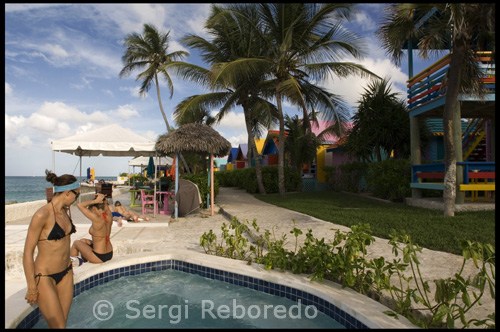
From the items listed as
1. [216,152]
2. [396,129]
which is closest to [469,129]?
[396,129]

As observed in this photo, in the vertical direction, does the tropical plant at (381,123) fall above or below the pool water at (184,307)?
above

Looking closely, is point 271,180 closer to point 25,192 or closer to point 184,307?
point 184,307

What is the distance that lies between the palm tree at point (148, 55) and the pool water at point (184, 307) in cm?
1891

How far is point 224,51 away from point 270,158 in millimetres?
10826

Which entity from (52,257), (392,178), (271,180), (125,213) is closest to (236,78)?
(271,180)

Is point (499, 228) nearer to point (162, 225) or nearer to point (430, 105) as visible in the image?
point (162, 225)

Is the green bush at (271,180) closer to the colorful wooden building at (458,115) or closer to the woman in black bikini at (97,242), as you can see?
the colorful wooden building at (458,115)

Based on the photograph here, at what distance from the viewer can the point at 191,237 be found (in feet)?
22.3

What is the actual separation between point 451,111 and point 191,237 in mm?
6905

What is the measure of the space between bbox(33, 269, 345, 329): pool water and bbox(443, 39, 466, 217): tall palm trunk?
6.43 meters

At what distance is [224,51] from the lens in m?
16.3

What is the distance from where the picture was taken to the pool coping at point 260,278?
2.85 m

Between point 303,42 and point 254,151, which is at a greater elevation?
point 303,42

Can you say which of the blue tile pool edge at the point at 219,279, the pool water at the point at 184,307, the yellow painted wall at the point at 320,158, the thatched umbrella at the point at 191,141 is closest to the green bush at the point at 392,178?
the thatched umbrella at the point at 191,141
